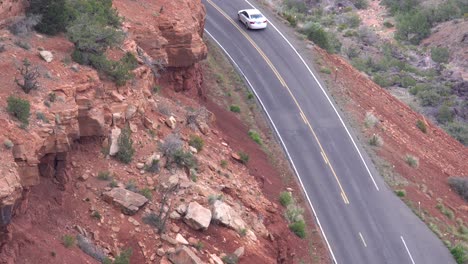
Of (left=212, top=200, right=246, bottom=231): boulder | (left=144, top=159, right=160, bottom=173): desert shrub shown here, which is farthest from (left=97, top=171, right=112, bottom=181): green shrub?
(left=212, top=200, right=246, bottom=231): boulder

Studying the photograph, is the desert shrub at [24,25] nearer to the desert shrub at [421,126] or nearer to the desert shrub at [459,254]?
the desert shrub at [459,254]

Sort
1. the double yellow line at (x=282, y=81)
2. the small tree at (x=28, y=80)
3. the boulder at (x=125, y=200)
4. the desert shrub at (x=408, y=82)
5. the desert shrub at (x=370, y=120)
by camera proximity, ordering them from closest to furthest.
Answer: the small tree at (x=28, y=80) < the boulder at (x=125, y=200) < the double yellow line at (x=282, y=81) < the desert shrub at (x=370, y=120) < the desert shrub at (x=408, y=82)

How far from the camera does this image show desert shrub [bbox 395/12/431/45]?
7050 cm

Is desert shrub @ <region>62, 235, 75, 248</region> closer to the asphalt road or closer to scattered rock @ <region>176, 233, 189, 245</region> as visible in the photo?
scattered rock @ <region>176, 233, 189, 245</region>

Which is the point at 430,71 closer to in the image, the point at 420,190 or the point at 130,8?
the point at 420,190

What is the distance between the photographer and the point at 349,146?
3934 centimetres

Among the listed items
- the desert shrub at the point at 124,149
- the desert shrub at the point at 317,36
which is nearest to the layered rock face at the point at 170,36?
the desert shrub at the point at 124,149

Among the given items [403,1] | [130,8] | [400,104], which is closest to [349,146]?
[400,104]

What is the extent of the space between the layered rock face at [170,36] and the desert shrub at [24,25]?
6338 millimetres

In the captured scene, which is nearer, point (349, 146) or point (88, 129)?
point (88, 129)

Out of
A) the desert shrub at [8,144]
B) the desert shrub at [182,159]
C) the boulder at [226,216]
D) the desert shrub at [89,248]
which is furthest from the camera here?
the desert shrub at [182,159]

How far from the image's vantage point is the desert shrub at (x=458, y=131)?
49594 millimetres

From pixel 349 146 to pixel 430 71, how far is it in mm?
24618

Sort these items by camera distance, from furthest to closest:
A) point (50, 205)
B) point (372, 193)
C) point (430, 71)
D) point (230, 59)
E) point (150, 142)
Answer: point (430, 71) < point (230, 59) < point (372, 193) < point (150, 142) < point (50, 205)
